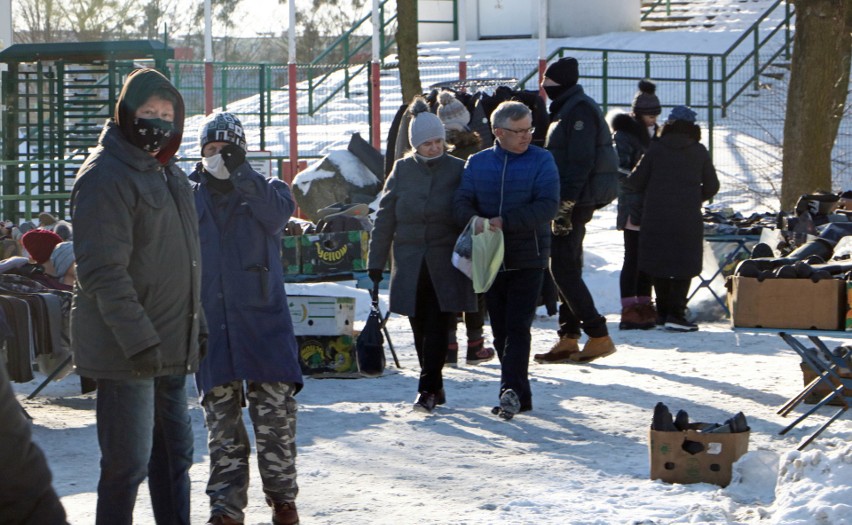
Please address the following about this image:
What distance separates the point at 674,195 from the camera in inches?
426

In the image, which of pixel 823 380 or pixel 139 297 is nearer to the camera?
pixel 139 297

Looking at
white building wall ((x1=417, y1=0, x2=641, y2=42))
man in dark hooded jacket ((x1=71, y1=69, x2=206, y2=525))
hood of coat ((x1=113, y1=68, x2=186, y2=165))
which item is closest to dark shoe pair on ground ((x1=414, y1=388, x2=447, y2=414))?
man in dark hooded jacket ((x1=71, y1=69, x2=206, y2=525))

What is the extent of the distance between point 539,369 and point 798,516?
4.17 meters

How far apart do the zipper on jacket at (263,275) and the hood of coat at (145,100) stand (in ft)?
2.75

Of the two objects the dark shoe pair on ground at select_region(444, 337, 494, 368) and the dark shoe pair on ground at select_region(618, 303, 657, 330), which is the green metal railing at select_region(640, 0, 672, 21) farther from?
the dark shoe pair on ground at select_region(444, 337, 494, 368)

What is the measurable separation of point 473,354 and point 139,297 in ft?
17.0

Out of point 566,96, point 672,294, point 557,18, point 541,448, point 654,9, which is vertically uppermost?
point 654,9

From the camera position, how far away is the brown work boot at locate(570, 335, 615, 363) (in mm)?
9508

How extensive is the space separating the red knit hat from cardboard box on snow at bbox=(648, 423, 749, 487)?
4271 millimetres

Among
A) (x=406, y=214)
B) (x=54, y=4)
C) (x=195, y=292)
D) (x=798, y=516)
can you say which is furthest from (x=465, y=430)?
(x=54, y=4)

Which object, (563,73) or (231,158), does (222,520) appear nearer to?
(231,158)

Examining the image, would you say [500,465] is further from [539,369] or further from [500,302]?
[539,369]

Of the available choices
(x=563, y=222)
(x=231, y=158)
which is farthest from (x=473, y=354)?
(x=231, y=158)

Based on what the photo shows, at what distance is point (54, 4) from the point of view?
44.5m
